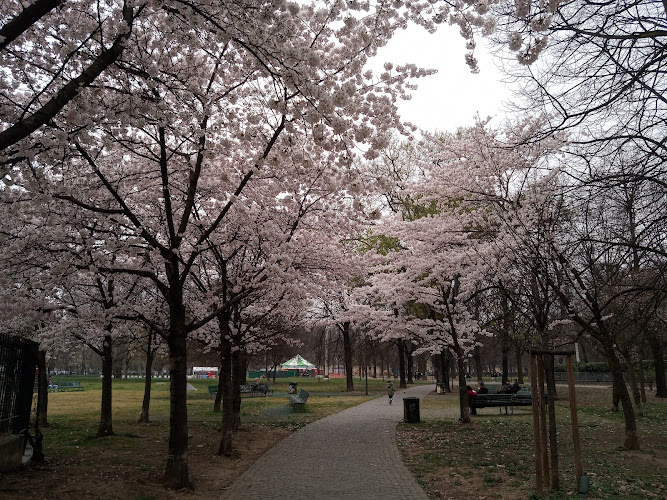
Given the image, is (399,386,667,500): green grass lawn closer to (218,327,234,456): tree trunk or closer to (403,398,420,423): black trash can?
(403,398,420,423): black trash can

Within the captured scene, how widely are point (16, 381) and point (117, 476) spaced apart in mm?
2527

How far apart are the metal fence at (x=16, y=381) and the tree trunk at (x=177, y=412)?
2655 mm

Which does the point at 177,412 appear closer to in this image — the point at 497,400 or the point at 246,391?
the point at 497,400

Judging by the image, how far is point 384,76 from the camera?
8555 millimetres

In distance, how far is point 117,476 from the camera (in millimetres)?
8375

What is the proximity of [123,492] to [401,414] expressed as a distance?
43.7 feet

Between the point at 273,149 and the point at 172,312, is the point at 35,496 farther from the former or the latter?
the point at 273,149

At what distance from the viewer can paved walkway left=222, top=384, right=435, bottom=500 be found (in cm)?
740

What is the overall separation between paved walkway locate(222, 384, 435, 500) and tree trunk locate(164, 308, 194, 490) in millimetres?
862

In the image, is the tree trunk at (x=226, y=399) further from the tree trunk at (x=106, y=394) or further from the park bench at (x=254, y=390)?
the park bench at (x=254, y=390)

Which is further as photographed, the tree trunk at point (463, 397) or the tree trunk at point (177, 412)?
the tree trunk at point (463, 397)

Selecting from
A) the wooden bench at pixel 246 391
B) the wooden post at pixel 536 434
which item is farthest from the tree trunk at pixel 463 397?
the wooden bench at pixel 246 391

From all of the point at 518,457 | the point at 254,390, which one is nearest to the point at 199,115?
the point at 518,457

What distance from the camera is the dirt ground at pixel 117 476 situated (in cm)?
714
